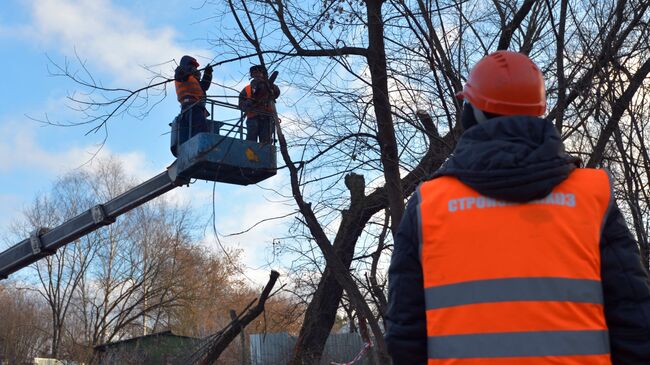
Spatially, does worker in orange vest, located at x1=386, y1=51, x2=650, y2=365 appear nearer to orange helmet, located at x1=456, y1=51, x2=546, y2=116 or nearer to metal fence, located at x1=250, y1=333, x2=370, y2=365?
orange helmet, located at x1=456, y1=51, x2=546, y2=116

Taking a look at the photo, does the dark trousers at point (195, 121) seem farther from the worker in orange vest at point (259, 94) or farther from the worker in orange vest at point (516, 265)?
the worker in orange vest at point (516, 265)

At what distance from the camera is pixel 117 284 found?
38.2 meters

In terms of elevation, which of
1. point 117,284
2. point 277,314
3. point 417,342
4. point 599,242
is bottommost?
point 417,342

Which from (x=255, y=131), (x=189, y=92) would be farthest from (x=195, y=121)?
(x=255, y=131)

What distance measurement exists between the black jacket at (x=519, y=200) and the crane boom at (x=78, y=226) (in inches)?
456

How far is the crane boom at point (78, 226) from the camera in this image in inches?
544

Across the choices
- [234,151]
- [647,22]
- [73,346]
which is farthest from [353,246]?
[73,346]

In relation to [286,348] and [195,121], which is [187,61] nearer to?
[195,121]

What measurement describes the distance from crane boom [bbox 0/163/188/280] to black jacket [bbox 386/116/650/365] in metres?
11.6

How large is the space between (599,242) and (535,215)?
0.61 ft

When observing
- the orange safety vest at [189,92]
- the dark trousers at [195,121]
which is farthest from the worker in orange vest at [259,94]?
the dark trousers at [195,121]

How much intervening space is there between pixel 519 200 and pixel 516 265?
0.19m

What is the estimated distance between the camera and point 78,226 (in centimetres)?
1530

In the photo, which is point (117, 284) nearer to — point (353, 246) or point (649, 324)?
point (353, 246)
